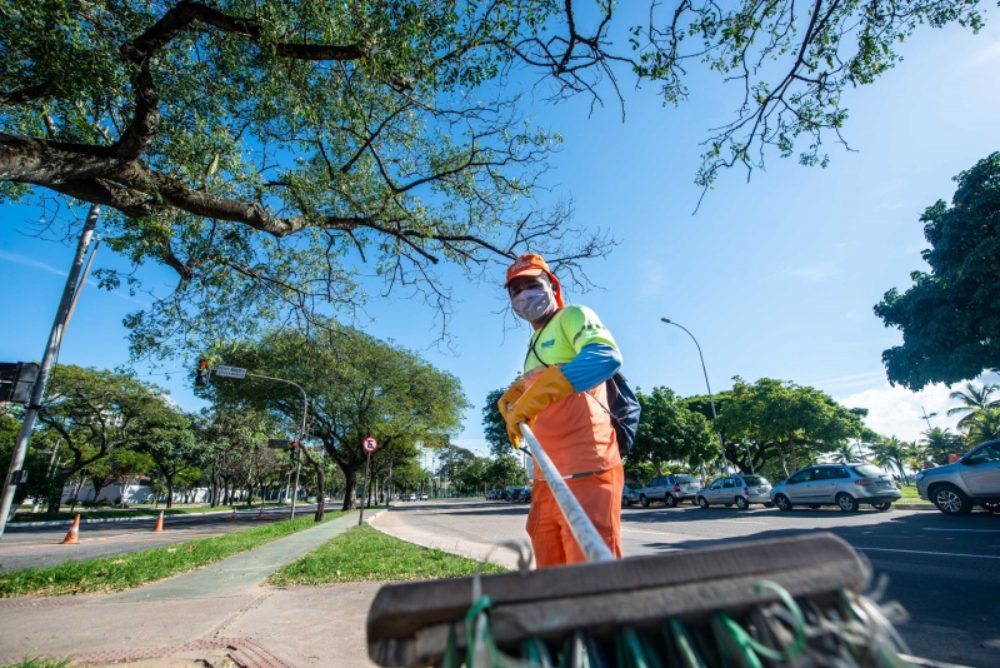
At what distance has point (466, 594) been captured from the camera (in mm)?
759

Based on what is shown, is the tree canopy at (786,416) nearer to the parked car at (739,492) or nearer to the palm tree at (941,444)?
the parked car at (739,492)

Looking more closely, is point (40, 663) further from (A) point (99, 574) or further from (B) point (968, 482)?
(B) point (968, 482)

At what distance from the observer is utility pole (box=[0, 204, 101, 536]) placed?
24.3 ft

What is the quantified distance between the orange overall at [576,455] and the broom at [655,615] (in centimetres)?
105

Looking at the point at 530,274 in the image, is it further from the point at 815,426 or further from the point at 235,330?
the point at 815,426

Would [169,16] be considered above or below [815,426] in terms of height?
above

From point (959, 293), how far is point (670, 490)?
45.8ft

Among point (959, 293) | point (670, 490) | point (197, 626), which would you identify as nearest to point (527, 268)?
point (197, 626)

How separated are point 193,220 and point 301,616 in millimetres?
5237

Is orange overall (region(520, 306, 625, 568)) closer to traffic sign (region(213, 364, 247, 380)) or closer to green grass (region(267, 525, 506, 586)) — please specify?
green grass (region(267, 525, 506, 586))

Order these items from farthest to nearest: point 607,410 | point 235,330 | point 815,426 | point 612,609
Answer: point 815,426 → point 235,330 → point 607,410 → point 612,609

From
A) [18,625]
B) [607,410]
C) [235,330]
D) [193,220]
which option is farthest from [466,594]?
[235,330]

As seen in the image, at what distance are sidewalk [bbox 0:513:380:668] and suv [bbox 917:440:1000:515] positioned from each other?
13.5 meters

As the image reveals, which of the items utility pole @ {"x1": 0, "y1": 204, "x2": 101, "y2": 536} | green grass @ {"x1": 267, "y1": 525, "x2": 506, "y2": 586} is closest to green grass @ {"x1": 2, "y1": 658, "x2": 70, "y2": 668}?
green grass @ {"x1": 267, "y1": 525, "x2": 506, "y2": 586}
